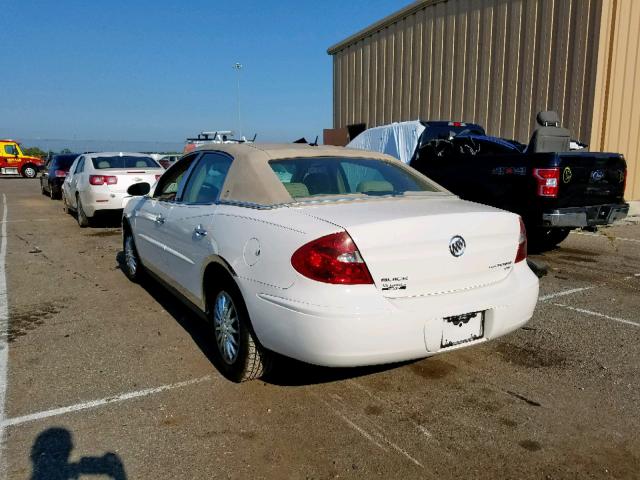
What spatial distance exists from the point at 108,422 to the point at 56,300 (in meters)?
2.80

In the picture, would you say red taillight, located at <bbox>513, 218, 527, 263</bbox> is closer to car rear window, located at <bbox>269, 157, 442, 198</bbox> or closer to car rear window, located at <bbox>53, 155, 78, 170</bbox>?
car rear window, located at <bbox>269, 157, 442, 198</bbox>

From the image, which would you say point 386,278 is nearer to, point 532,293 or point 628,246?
point 532,293

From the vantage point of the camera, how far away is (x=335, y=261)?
8.21 ft

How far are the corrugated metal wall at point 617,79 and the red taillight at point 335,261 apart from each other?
10.5 m

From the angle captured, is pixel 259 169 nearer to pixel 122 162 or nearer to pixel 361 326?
pixel 361 326

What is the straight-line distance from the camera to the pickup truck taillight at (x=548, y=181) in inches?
234

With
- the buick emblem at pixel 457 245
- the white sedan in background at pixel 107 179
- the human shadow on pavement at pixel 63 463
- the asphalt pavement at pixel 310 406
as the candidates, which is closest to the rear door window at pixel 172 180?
the asphalt pavement at pixel 310 406

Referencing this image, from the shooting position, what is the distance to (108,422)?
110 inches

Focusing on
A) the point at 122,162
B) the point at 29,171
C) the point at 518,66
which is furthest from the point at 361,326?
the point at 29,171

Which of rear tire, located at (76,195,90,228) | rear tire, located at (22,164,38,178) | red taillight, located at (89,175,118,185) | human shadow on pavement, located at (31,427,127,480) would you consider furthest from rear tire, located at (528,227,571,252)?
rear tire, located at (22,164,38,178)

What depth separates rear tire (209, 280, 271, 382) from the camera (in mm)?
2979

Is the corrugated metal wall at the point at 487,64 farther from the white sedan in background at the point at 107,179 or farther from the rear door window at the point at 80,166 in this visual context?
the rear door window at the point at 80,166

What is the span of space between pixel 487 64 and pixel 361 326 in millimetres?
12693

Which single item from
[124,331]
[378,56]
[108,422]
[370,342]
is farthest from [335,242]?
[378,56]
